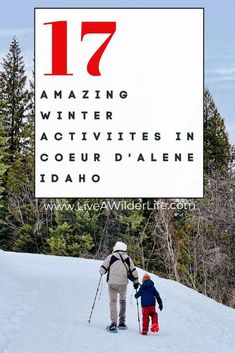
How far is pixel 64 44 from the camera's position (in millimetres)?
19750

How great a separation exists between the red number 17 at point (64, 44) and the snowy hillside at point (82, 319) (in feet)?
22.2

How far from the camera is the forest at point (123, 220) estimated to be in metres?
38.7

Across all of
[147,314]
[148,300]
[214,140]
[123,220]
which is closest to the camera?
[147,314]

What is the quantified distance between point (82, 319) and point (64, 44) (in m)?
9.72

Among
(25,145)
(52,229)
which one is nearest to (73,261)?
(52,229)

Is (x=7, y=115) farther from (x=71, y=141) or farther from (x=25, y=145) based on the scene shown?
(x=71, y=141)

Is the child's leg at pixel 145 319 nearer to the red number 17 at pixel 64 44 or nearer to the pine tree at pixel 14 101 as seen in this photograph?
the red number 17 at pixel 64 44

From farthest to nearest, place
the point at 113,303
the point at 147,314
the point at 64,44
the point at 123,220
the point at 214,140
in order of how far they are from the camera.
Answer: the point at 214,140
the point at 123,220
the point at 64,44
the point at 147,314
the point at 113,303

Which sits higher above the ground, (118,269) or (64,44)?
(64,44)

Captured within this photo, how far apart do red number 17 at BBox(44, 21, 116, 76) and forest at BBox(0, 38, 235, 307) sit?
56.4 ft

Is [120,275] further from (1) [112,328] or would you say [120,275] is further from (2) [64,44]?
(2) [64,44]

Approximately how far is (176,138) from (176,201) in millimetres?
24300

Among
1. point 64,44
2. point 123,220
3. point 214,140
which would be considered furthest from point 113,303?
point 214,140

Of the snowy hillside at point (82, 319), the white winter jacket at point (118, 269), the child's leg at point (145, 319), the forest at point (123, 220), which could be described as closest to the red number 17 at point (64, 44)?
the snowy hillside at point (82, 319)
